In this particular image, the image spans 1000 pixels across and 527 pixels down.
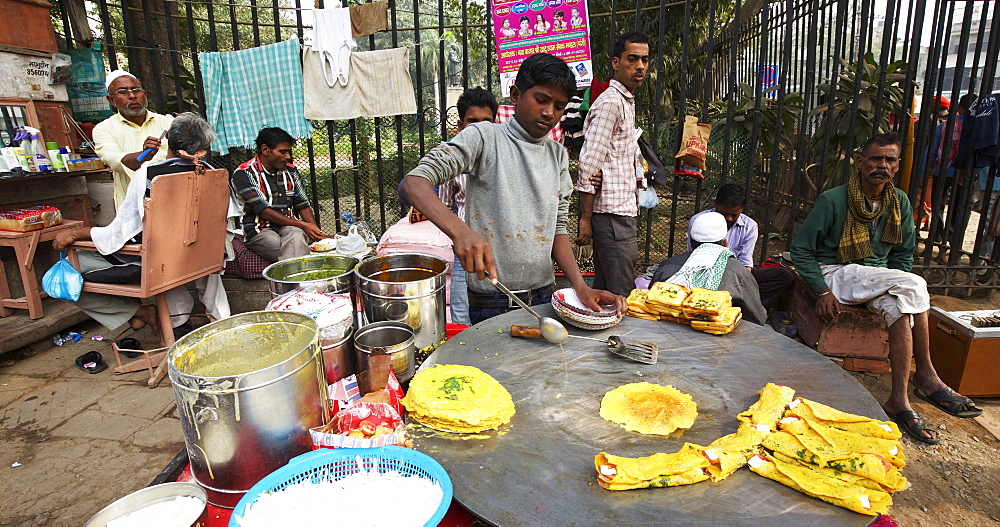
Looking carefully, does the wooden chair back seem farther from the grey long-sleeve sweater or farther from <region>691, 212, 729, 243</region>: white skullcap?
<region>691, 212, 729, 243</region>: white skullcap

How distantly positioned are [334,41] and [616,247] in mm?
3173

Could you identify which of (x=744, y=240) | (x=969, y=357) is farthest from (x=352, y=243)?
(x=969, y=357)

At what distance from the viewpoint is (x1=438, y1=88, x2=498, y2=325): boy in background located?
8.55 feet

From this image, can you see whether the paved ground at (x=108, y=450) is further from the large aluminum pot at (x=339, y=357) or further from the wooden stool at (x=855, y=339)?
the large aluminum pot at (x=339, y=357)

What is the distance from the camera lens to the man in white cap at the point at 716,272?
287cm

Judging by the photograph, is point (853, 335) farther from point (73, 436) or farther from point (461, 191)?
point (73, 436)

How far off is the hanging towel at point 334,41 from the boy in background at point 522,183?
303 cm

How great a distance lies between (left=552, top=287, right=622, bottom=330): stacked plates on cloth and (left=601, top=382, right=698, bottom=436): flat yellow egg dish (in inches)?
15.7

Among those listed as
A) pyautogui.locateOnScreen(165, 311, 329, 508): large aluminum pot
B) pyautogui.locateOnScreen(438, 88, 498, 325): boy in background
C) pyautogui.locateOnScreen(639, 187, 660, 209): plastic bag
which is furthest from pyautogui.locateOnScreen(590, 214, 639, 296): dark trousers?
pyautogui.locateOnScreen(165, 311, 329, 508): large aluminum pot

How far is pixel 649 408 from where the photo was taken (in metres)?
1.49

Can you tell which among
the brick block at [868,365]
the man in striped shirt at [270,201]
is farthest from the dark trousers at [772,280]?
the man in striped shirt at [270,201]

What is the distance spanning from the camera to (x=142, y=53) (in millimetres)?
6820

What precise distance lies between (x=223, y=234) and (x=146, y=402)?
1385mm

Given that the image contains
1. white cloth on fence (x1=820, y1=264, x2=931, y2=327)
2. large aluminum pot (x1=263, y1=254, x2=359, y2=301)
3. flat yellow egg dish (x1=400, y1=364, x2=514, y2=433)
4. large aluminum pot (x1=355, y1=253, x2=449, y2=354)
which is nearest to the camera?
flat yellow egg dish (x1=400, y1=364, x2=514, y2=433)
